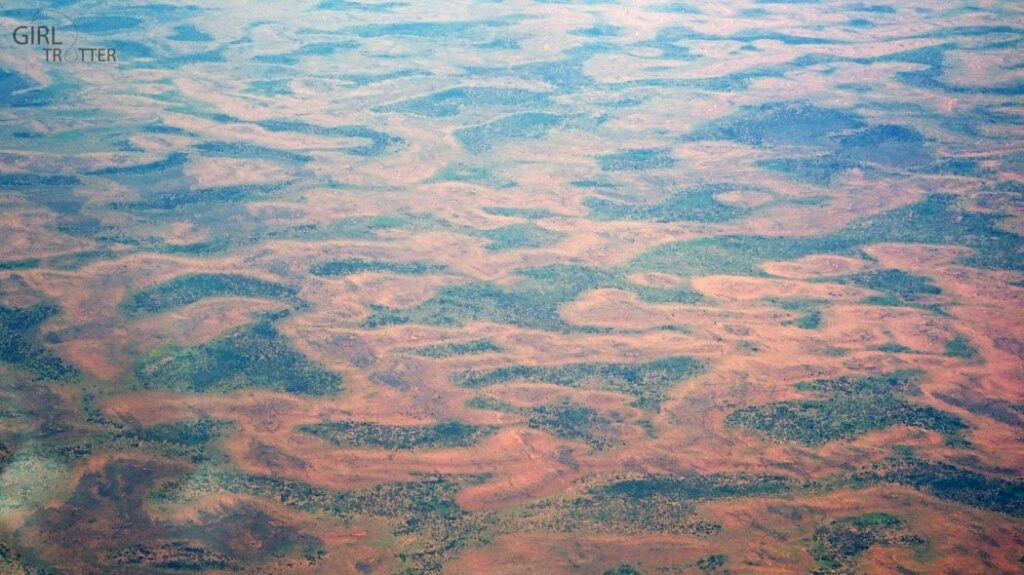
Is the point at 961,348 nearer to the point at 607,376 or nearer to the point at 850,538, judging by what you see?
the point at 850,538

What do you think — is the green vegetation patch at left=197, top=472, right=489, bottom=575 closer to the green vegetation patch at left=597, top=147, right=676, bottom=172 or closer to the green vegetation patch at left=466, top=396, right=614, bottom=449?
the green vegetation patch at left=466, top=396, right=614, bottom=449

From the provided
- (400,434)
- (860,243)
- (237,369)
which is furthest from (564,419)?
(860,243)

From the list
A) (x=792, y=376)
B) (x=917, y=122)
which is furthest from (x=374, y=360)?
(x=917, y=122)

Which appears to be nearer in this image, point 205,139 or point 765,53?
point 205,139

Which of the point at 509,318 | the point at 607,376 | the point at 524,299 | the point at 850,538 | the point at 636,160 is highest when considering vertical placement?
the point at 636,160

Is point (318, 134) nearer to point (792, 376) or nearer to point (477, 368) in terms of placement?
point (477, 368)

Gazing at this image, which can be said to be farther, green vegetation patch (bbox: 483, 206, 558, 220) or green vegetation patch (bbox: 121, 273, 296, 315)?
green vegetation patch (bbox: 483, 206, 558, 220)

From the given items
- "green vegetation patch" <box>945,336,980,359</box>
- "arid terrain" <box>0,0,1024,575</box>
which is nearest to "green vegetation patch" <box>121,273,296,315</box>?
"arid terrain" <box>0,0,1024,575</box>
